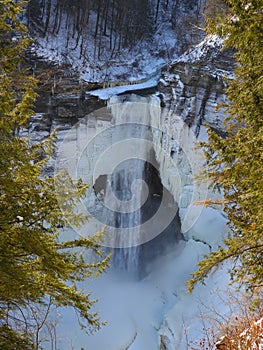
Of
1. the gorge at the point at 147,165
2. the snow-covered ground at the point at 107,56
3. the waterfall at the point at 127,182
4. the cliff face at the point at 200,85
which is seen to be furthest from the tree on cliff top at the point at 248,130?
the snow-covered ground at the point at 107,56

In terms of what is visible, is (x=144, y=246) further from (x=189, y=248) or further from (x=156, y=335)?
(x=156, y=335)

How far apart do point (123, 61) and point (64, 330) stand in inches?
464

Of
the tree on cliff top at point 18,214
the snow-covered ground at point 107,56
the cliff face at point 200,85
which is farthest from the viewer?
the snow-covered ground at point 107,56

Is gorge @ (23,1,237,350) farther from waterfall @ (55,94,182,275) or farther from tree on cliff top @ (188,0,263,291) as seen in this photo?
tree on cliff top @ (188,0,263,291)

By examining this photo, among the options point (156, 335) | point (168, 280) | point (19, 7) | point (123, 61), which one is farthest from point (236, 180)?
point (123, 61)

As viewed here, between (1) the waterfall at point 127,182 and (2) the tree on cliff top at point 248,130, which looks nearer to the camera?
(2) the tree on cliff top at point 248,130

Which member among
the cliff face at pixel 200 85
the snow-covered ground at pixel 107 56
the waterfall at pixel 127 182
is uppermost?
the snow-covered ground at pixel 107 56

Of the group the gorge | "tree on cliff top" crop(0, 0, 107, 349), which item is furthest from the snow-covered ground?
"tree on cliff top" crop(0, 0, 107, 349)

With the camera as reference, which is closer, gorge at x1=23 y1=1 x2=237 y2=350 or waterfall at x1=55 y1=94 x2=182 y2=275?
gorge at x1=23 y1=1 x2=237 y2=350

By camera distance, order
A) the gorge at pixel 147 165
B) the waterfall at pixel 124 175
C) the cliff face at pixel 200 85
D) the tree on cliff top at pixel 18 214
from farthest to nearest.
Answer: the waterfall at pixel 124 175, the cliff face at pixel 200 85, the gorge at pixel 147 165, the tree on cliff top at pixel 18 214

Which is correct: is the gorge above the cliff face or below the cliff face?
below

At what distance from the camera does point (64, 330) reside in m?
8.46

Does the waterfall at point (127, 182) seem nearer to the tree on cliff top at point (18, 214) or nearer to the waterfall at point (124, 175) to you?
the waterfall at point (124, 175)

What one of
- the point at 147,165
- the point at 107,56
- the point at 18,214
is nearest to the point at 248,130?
the point at 18,214
